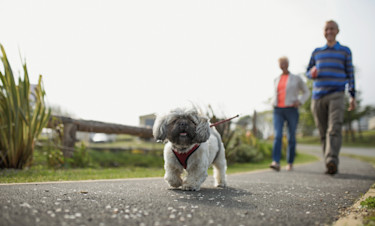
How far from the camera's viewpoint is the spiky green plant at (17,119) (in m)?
5.44

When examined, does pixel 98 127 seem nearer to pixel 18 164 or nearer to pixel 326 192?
pixel 18 164

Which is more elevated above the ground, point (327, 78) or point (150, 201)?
point (327, 78)

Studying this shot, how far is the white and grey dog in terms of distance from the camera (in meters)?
3.80

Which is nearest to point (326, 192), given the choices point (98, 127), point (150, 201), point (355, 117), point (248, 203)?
point (248, 203)

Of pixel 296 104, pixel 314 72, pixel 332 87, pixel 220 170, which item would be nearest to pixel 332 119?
pixel 332 87

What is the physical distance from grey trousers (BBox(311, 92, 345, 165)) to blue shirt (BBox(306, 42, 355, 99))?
18 cm

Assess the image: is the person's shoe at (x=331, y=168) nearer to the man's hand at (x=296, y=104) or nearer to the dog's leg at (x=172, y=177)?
the man's hand at (x=296, y=104)

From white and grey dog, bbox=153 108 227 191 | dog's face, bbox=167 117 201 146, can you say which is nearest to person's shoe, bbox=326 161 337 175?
white and grey dog, bbox=153 108 227 191

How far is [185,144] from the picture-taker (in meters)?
3.84

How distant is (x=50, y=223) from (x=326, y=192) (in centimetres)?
362

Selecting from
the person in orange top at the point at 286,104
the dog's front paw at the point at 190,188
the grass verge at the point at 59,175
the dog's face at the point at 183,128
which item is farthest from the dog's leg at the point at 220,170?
the person in orange top at the point at 286,104

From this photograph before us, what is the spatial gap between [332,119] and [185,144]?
4285 millimetres

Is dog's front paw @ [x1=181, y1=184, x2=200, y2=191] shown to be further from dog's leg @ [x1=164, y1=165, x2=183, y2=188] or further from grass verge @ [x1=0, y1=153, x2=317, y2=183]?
grass verge @ [x1=0, y1=153, x2=317, y2=183]

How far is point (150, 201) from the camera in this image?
2951mm
